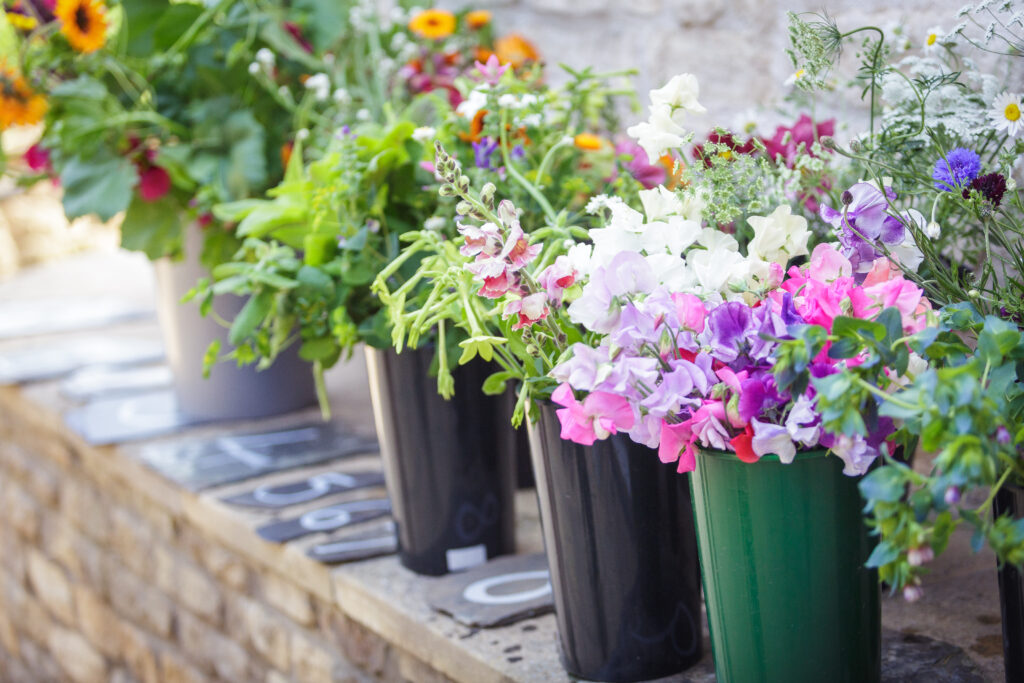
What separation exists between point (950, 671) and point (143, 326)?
2301mm

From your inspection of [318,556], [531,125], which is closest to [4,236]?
[318,556]

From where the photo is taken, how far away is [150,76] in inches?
55.0

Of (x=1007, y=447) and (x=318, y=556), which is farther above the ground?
(x=1007, y=447)

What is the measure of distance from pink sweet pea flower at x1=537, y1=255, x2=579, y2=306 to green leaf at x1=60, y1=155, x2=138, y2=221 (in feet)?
2.89

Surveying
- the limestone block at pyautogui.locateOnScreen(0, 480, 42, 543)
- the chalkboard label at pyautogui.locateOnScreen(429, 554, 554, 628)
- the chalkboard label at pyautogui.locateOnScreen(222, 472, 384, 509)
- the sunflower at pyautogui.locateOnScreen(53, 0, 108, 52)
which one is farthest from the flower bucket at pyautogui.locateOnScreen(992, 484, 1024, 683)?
the limestone block at pyautogui.locateOnScreen(0, 480, 42, 543)

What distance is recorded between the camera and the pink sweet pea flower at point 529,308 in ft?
1.97

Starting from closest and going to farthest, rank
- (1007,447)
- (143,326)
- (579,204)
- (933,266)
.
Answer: (1007,447)
(933,266)
(579,204)
(143,326)

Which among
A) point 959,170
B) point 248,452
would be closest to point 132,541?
point 248,452

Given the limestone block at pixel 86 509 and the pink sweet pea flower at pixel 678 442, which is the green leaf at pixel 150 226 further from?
the pink sweet pea flower at pixel 678 442

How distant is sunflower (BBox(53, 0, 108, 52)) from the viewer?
128 cm

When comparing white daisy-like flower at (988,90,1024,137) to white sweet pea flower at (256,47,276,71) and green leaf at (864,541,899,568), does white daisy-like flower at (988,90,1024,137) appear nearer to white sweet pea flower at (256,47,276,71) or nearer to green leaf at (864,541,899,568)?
green leaf at (864,541,899,568)

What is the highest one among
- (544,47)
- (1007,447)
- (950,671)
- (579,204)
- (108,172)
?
(544,47)

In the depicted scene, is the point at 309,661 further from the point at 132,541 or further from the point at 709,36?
the point at 709,36

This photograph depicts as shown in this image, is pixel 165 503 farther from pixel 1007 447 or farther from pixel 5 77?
pixel 1007 447
